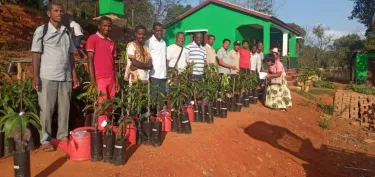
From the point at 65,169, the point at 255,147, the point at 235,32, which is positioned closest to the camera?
the point at 65,169

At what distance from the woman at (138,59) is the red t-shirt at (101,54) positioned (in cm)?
43

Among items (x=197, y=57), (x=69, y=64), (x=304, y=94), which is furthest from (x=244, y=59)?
(x=69, y=64)

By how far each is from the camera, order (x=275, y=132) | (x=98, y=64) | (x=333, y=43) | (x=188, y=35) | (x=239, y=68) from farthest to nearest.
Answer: (x=333, y=43), (x=188, y=35), (x=239, y=68), (x=275, y=132), (x=98, y=64)

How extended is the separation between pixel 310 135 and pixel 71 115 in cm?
534

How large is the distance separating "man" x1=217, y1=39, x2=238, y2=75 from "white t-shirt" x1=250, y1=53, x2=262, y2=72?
5.00 ft

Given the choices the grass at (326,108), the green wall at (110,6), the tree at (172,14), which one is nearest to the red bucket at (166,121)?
the grass at (326,108)

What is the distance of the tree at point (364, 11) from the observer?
2478 centimetres

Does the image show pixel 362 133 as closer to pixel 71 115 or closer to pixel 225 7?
pixel 71 115

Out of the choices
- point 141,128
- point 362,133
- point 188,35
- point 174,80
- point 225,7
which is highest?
point 225,7

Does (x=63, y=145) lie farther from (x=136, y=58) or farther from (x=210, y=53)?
(x=210, y=53)

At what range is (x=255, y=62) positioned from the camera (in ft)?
31.9

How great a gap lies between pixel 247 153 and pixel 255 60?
5.08m

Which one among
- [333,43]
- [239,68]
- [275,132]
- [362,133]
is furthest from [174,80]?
[333,43]

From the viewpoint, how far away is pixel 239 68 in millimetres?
8906
